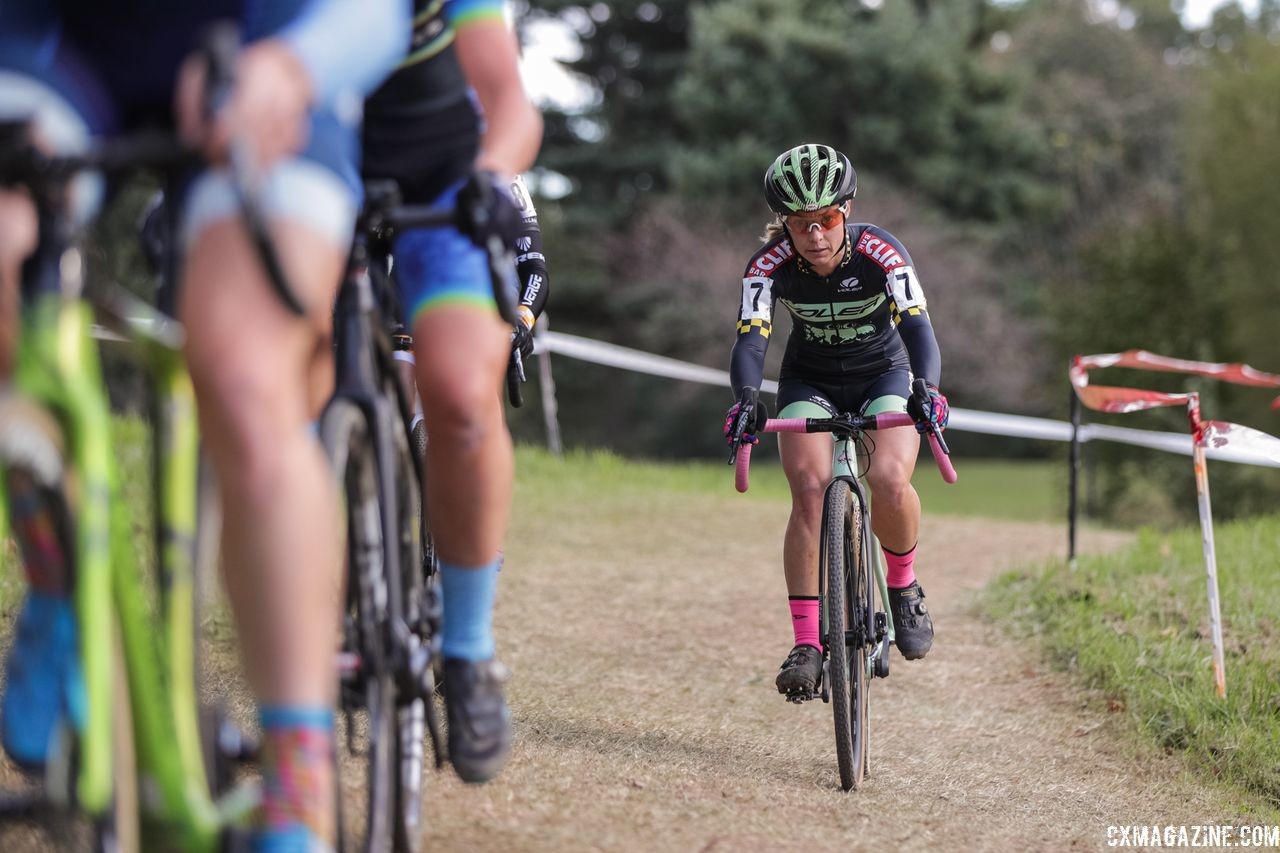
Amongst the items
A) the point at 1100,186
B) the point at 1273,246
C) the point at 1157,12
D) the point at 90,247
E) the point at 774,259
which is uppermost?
the point at 1157,12

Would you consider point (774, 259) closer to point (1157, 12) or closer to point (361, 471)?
point (361, 471)

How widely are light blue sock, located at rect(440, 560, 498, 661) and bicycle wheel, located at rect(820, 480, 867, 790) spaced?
6.36 ft

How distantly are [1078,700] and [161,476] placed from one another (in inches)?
200

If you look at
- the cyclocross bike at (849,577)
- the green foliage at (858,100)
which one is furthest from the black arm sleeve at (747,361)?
the green foliage at (858,100)

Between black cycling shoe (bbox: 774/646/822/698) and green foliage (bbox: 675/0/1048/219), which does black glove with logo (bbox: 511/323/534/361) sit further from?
green foliage (bbox: 675/0/1048/219)

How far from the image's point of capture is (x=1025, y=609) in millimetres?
8031

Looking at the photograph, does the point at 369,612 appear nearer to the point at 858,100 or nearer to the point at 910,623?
the point at 910,623

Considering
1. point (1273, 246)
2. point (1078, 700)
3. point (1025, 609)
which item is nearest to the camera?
point (1078, 700)

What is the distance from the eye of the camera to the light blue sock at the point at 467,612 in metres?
3.15

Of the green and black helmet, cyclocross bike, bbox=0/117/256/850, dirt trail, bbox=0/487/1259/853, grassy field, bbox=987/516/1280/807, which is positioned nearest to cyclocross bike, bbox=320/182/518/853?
cyclocross bike, bbox=0/117/256/850

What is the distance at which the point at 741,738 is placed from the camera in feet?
18.1

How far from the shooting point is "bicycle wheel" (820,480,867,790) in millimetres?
4816

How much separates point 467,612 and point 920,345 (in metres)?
2.73

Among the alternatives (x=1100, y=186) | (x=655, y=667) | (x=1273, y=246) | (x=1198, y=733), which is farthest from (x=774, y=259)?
(x=1100, y=186)
